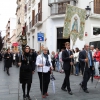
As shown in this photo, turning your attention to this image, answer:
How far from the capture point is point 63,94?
9258 millimetres

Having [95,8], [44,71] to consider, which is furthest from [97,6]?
[44,71]

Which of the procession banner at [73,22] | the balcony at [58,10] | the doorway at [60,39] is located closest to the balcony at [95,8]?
the balcony at [58,10]

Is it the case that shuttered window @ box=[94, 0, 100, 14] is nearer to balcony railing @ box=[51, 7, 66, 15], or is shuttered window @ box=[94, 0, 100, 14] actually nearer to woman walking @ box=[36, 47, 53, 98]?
balcony railing @ box=[51, 7, 66, 15]

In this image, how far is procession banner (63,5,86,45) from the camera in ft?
32.8

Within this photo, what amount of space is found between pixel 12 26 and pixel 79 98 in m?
101

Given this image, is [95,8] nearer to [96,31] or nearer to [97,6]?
[97,6]

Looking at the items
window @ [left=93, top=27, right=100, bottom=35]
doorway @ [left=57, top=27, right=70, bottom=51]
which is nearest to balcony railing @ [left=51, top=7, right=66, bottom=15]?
doorway @ [left=57, top=27, right=70, bottom=51]

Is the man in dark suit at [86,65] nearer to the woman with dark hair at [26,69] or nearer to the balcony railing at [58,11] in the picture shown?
the woman with dark hair at [26,69]

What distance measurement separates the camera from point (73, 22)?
Answer: 33.5ft

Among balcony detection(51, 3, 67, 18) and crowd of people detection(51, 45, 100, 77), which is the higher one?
balcony detection(51, 3, 67, 18)

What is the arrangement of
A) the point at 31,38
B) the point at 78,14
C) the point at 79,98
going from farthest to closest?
the point at 31,38, the point at 78,14, the point at 79,98

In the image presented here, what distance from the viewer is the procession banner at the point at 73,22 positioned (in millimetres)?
10000

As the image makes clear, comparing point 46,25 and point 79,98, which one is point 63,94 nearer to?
point 79,98

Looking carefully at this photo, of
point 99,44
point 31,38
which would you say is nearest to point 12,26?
point 31,38
